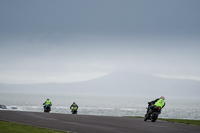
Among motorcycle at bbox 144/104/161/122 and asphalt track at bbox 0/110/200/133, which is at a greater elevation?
motorcycle at bbox 144/104/161/122

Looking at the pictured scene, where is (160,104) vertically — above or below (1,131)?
above

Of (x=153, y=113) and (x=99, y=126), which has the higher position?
(x=153, y=113)

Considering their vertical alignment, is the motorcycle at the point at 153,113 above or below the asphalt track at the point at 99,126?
above

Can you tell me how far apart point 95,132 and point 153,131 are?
10.6 feet

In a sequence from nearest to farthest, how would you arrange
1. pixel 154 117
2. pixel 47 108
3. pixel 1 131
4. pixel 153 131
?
pixel 1 131 → pixel 153 131 → pixel 154 117 → pixel 47 108

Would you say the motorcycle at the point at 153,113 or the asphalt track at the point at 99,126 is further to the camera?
the motorcycle at the point at 153,113

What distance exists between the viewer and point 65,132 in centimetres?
1414

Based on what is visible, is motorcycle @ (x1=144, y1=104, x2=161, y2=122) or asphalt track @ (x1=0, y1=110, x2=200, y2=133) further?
motorcycle @ (x1=144, y1=104, x2=161, y2=122)

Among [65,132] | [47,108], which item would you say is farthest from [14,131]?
[47,108]

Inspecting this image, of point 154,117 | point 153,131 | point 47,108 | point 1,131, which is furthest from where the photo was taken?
point 47,108

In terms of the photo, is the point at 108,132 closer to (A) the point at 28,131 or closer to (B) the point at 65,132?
(B) the point at 65,132

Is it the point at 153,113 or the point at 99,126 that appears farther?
the point at 153,113

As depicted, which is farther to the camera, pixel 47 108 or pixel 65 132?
pixel 47 108

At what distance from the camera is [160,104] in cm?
2364
